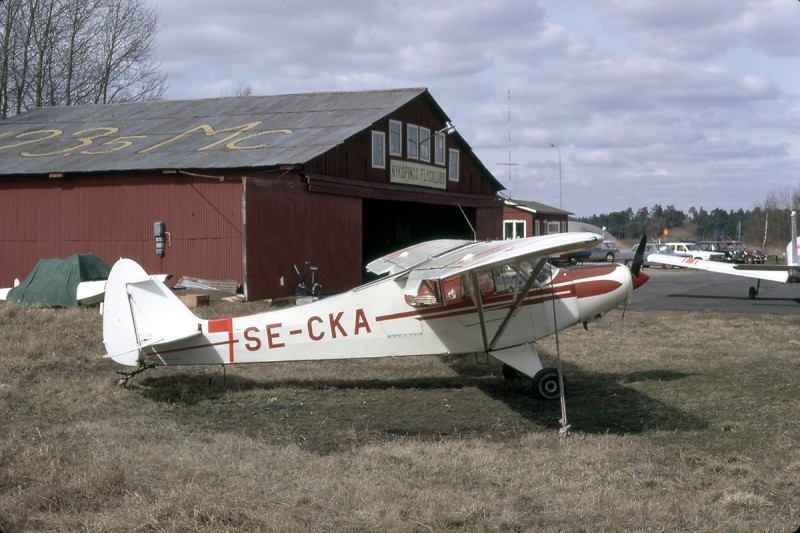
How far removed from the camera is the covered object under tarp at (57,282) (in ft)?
55.9

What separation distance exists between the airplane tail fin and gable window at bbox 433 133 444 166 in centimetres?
1943

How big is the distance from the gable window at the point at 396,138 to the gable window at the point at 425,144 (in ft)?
4.12

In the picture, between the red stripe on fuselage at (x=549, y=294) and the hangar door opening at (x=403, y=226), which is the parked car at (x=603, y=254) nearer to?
the hangar door opening at (x=403, y=226)

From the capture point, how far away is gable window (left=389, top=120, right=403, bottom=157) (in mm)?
25312

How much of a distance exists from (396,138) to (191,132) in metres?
6.29

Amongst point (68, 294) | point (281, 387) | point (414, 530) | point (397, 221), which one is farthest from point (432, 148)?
point (414, 530)

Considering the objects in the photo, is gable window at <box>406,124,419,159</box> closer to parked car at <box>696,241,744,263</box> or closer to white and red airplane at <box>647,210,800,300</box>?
white and red airplane at <box>647,210,800,300</box>

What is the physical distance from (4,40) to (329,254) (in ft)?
73.5

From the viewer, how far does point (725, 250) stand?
49688mm

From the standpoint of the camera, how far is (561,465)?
257 inches

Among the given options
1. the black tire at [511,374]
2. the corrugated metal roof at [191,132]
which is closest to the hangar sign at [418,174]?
the corrugated metal roof at [191,132]

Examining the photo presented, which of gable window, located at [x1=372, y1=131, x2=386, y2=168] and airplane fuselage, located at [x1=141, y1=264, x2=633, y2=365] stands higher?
gable window, located at [x1=372, y1=131, x2=386, y2=168]

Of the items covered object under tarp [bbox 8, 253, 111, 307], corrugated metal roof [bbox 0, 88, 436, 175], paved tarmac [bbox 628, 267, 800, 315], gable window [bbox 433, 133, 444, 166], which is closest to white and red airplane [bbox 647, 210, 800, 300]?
paved tarmac [bbox 628, 267, 800, 315]

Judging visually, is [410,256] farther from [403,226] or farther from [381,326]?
[403,226]
